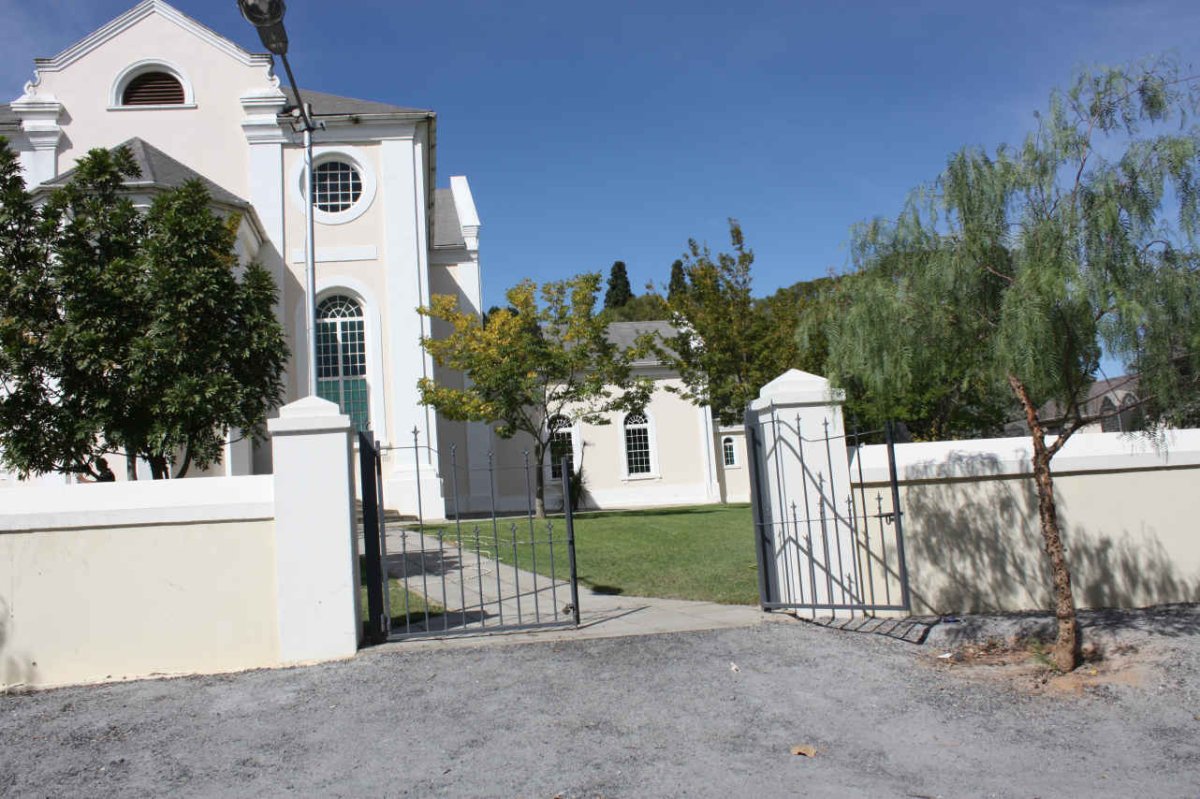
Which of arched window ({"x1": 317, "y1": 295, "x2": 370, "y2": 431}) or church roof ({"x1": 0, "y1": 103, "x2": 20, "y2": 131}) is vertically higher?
church roof ({"x1": 0, "y1": 103, "x2": 20, "y2": 131})

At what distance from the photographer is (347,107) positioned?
2389 centimetres

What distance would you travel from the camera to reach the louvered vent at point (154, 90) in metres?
22.3

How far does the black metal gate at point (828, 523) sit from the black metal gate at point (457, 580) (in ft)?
6.45

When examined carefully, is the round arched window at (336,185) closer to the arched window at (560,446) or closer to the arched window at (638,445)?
the arched window at (560,446)

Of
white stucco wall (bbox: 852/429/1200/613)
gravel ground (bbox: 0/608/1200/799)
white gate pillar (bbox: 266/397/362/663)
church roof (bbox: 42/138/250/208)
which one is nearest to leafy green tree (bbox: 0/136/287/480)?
white gate pillar (bbox: 266/397/362/663)

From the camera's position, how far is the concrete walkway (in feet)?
25.0

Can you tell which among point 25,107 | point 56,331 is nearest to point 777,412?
point 56,331

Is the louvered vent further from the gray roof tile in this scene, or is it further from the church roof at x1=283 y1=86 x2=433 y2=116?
the gray roof tile

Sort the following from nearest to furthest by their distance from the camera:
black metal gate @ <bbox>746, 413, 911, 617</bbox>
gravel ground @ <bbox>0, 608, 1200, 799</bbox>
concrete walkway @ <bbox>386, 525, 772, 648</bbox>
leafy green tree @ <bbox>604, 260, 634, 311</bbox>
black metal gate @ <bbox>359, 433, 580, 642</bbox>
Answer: gravel ground @ <bbox>0, 608, 1200, 799</bbox> → black metal gate @ <bbox>359, 433, 580, 642</bbox> → concrete walkway @ <bbox>386, 525, 772, 648</bbox> → black metal gate @ <bbox>746, 413, 911, 617</bbox> → leafy green tree @ <bbox>604, 260, 634, 311</bbox>

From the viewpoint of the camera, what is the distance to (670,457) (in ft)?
101

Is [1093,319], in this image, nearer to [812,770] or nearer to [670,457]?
[812,770]

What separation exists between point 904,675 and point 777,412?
A: 256 cm

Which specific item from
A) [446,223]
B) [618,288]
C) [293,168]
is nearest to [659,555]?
[293,168]

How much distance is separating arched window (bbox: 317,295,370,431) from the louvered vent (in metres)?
6.39
